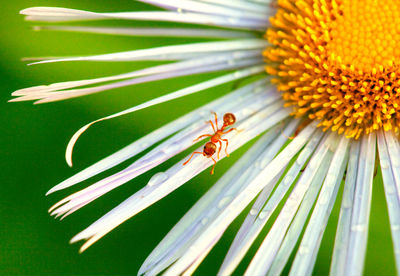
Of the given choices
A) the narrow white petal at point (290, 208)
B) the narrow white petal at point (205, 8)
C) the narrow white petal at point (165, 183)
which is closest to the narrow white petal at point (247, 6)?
the narrow white petal at point (205, 8)

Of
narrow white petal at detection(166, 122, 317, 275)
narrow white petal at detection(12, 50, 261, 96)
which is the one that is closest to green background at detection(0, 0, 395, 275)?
narrow white petal at detection(12, 50, 261, 96)

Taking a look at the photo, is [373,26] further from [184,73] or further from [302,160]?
[184,73]

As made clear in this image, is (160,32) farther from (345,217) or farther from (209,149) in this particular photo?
(345,217)

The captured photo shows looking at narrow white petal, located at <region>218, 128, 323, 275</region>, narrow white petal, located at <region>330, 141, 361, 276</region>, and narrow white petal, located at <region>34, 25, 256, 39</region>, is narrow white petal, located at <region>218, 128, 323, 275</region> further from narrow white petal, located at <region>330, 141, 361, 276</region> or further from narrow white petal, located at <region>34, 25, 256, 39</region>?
narrow white petal, located at <region>34, 25, 256, 39</region>

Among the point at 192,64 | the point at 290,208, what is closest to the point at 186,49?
the point at 192,64

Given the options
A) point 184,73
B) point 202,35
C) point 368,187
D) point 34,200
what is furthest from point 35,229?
point 368,187

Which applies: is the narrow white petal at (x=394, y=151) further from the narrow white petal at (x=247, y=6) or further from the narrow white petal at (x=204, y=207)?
the narrow white petal at (x=247, y=6)
